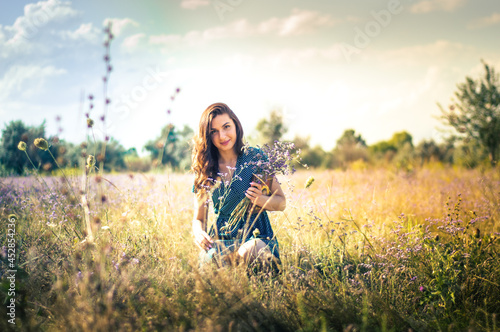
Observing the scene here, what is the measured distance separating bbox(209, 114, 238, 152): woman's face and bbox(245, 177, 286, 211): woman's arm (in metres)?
0.49

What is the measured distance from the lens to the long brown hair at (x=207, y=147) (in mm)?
2535

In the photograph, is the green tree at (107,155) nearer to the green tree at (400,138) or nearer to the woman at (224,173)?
the woman at (224,173)

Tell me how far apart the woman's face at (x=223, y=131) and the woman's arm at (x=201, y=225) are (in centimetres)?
46

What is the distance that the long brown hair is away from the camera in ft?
8.32

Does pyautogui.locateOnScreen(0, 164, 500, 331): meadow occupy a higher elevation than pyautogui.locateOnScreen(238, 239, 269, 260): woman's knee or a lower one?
lower

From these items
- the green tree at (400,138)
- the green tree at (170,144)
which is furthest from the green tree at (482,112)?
the green tree at (400,138)

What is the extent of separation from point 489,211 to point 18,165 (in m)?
8.34

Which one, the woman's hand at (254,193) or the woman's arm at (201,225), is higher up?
the woman's hand at (254,193)

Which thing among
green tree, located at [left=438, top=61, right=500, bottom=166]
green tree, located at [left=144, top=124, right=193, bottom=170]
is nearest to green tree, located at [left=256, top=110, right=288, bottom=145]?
green tree, located at [left=438, top=61, right=500, bottom=166]

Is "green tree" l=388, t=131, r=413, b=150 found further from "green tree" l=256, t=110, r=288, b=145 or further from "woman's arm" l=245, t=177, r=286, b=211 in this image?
"woman's arm" l=245, t=177, r=286, b=211

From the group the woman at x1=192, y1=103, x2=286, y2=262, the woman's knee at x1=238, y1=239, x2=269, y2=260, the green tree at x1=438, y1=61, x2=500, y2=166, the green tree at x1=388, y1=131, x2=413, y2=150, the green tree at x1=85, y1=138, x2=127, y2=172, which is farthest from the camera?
the green tree at x1=388, y1=131, x2=413, y2=150

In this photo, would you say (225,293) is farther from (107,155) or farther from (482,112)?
(482,112)

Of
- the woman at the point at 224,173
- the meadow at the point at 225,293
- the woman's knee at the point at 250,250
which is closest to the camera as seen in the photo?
the meadow at the point at 225,293

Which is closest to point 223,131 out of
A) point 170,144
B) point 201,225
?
point 170,144
